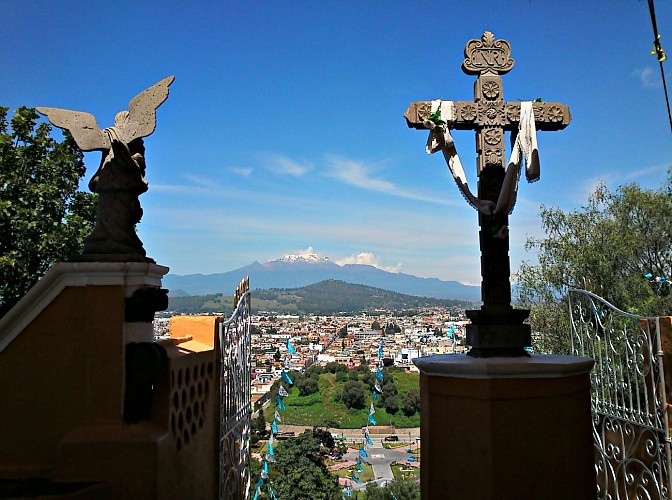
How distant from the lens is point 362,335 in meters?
73.3

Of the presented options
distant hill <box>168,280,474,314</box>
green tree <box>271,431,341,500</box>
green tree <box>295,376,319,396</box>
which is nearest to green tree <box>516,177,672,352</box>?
green tree <box>271,431,341,500</box>

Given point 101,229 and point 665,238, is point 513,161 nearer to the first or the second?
point 101,229

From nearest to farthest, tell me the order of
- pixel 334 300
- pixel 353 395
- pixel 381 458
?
1. pixel 381 458
2. pixel 353 395
3. pixel 334 300

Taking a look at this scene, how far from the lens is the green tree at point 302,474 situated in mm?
21234

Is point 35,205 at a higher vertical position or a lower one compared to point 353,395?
higher

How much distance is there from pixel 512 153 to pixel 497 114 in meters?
0.51

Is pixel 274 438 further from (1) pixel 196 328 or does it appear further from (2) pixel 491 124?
(2) pixel 491 124

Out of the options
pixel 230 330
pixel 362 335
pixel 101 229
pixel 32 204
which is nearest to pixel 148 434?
pixel 101 229

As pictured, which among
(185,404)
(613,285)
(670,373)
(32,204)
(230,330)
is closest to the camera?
(185,404)

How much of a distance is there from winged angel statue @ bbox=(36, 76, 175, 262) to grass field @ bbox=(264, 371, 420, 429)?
39.1m

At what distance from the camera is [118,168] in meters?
3.65

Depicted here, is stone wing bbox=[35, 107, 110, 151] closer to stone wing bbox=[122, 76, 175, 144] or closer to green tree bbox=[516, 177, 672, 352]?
stone wing bbox=[122, 76, 175, 144]

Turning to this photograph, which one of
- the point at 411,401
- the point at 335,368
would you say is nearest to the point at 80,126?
the point at 411,401

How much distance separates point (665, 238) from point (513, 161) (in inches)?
420
